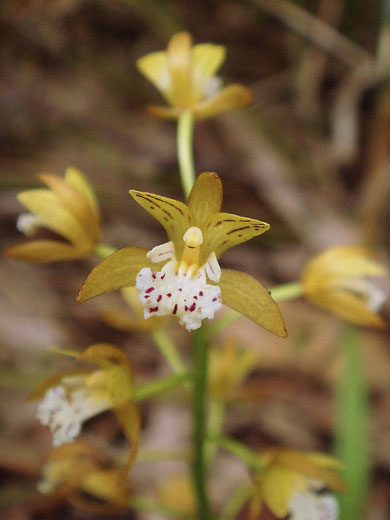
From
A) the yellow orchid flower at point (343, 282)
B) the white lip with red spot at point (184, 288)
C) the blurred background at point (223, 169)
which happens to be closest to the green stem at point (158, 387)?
the white lip with red spot at point (184, 288)

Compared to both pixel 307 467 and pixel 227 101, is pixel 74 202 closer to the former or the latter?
pixel 227 101

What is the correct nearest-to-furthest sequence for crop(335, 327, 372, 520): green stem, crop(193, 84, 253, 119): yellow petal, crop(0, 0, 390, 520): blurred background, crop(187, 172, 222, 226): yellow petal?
crop(187, 172, 222, 226): yellow petal < crop(193, 84, 253, 119): yellow petal < crop(335, 327, 372, 520): green stem < crop(0, 0, 390, 520): blurred background

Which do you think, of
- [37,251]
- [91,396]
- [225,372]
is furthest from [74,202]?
[225,372]

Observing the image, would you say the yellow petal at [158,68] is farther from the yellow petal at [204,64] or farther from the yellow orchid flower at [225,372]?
the yellow orchid flower at [225,372]

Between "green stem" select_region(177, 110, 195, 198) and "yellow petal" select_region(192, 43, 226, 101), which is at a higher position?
"yellow petal" select_region(192, 43, 226, 101)

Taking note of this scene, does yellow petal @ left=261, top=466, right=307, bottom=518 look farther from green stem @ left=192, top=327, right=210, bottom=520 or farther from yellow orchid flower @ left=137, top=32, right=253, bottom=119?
yellow orchid flower @ left=137, top=32, right=253, bottom=119

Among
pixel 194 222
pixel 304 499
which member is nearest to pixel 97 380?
pixel 194 222

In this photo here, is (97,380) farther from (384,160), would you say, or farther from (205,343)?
(384,160)

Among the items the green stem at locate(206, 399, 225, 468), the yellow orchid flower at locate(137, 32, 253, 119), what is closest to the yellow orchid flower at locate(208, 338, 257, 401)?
the green stem at locate(206, 399, 225, 468)
